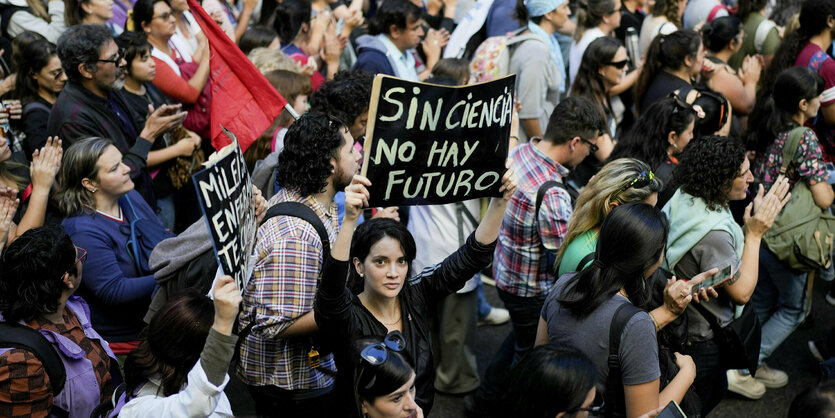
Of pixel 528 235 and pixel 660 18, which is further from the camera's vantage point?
pixel 660 18

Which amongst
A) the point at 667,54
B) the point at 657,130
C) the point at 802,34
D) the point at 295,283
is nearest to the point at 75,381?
the point at 295,283

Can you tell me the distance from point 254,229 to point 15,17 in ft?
14.1

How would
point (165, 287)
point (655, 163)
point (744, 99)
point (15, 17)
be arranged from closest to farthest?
point (165, 287), point (655, 163), point (15, 17), point (744, 99)

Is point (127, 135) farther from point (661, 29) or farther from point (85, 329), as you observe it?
point (661, 29)

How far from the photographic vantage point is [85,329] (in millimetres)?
3719

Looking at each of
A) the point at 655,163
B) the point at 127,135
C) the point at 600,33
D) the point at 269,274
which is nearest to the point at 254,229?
the point at 269,274

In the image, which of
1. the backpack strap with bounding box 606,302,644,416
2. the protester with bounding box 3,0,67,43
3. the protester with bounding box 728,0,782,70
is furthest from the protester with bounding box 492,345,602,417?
the protester with bounding box 728,0,782,70

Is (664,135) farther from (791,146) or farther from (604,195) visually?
(604,195)

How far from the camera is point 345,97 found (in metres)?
4.70

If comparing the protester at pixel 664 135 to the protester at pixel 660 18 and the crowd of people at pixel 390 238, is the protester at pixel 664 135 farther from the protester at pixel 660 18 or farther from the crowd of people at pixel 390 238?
the protester at pixel 660 18

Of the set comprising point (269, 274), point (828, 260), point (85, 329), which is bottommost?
point (828, 260)

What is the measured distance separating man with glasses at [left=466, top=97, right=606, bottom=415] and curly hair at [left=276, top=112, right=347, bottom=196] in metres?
1.43

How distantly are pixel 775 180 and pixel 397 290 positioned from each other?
10.6 ft

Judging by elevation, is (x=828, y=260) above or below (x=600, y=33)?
below
